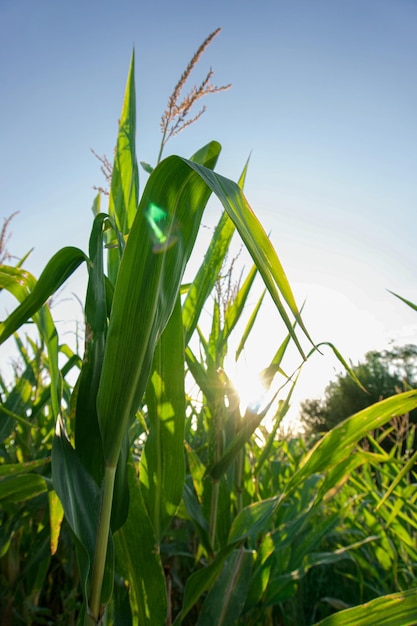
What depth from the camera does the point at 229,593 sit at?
90 centimetres

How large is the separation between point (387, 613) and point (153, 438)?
41 centimetres

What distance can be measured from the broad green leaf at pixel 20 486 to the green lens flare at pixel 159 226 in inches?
17.4

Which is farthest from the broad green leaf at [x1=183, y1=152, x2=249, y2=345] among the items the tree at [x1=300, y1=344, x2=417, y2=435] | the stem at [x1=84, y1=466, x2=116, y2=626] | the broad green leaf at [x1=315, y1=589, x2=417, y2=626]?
the tree at [x1=300, y1=344, x2=417, y2=435]

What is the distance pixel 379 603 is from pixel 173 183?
64 centimetres

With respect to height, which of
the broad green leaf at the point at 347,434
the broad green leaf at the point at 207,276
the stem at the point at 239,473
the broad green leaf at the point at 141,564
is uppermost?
the broad green leaf at the point at 207,276

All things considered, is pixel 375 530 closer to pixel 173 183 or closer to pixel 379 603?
pixel 379 603

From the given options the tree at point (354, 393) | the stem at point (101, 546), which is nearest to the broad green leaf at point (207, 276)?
the stem at point (101, 546)

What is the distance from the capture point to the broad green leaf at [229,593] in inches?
34.3

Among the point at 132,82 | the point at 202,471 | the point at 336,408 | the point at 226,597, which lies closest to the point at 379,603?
the point at 226,597

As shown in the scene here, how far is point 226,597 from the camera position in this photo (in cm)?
90

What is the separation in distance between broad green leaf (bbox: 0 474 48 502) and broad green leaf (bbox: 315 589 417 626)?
1.62 feet

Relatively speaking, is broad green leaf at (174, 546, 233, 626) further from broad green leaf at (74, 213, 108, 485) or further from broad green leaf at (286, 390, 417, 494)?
broad green leaf at (74, 213, 108, 485)

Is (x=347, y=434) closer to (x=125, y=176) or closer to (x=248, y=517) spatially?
(x=248, y=517)

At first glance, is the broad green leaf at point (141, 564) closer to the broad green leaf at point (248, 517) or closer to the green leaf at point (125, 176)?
the broad green leaf at point (248, 517)
